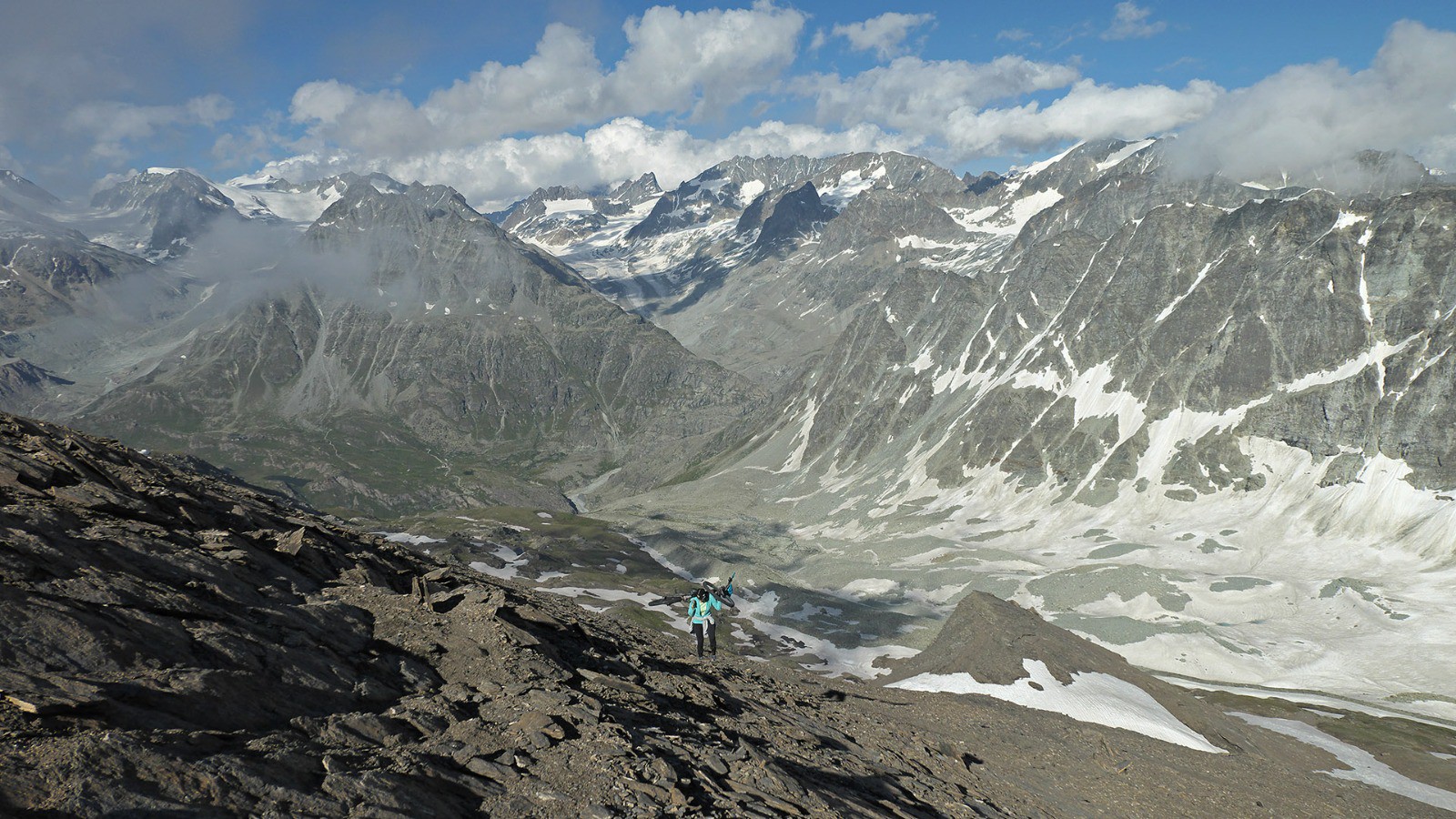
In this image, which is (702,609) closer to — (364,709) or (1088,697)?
(364,709)

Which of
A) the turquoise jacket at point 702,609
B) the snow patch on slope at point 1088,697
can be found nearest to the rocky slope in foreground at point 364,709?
the turquoise jacket at point 702,609

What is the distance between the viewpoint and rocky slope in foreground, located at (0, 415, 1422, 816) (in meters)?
13.7

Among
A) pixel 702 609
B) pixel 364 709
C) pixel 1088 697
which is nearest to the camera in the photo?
pixel 364 709

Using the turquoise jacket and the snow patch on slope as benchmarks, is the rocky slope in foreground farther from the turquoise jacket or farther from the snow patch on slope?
the snow patch on slope

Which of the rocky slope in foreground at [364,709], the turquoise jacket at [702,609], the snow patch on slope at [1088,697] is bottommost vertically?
the snow patch on slope at [1088,697]

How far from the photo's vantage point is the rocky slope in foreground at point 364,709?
13.7 m

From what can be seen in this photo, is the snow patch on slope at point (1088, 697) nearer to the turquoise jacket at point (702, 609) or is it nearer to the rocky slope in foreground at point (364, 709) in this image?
the rocky slope in foreground at point (364, 709)

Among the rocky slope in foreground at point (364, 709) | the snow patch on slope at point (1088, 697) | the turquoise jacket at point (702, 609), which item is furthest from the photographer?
the snow patch on slope at point (1088, 697)

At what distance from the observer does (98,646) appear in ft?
53.4

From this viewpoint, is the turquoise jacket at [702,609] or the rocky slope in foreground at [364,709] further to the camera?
the turquoise jacket at [702,609]

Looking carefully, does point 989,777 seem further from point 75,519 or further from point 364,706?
point 75,519

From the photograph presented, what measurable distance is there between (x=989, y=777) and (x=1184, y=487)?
18417cm

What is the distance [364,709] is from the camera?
1877 cm

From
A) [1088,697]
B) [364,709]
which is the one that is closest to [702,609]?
[364,709]
